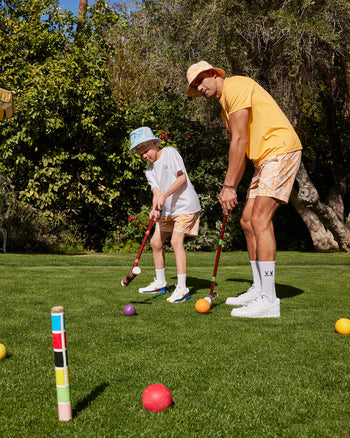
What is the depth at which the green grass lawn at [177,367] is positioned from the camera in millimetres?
1777

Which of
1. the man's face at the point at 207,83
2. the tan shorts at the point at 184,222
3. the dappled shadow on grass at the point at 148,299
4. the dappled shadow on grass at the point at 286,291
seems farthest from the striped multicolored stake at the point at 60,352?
the dappled shadow on grass at the point at 286,291

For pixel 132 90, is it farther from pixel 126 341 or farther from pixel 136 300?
pixel 126 341

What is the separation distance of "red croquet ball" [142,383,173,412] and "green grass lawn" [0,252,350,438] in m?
0.03

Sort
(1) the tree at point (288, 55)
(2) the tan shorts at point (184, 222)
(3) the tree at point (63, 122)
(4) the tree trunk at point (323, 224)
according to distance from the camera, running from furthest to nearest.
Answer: (4) the tree trunk at point (323, 224), (3) the tree at point (63, 122), (1) the tree at point (288, 55), (2) the tan shorts at point (184, 222)

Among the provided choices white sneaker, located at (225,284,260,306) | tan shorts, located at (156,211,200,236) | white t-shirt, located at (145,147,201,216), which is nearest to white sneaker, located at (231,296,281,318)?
white sneaker, located at (225,284,260,306)

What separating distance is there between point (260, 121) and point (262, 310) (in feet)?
5.09

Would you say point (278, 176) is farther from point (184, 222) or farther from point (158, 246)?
point (158, 246)

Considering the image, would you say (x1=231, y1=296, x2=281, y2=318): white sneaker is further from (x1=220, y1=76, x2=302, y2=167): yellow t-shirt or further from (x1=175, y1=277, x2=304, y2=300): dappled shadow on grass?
(x1=220, y1=76, x2=302, y2=167): yellow t-shirt

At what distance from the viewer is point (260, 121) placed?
12.0 ft

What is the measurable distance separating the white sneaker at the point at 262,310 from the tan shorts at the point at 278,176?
830 mm

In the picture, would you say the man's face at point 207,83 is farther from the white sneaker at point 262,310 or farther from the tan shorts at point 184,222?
the white sneaker at point 262,310

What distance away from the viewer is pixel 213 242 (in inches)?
436

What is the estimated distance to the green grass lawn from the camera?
178 centimetres

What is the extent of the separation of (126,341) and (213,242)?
8275 mm
